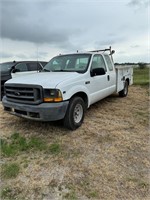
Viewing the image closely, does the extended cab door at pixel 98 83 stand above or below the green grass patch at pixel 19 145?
above

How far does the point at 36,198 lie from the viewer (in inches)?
93.0

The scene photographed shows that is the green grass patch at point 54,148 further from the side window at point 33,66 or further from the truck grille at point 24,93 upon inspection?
the side window at point 33,66

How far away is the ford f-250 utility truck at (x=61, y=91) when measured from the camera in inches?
152

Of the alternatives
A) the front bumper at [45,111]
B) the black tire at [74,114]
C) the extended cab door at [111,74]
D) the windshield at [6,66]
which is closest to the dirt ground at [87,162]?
the black tire at [74,114]

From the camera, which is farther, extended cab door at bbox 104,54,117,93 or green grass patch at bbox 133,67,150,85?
green grass patch at bbox 133,67,150,85

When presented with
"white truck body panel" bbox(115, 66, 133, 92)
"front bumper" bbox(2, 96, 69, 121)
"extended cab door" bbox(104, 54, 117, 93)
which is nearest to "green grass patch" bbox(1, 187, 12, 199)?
"front bumper" bbox(2, 96, 69, 121)

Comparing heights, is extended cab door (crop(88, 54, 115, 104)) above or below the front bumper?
above

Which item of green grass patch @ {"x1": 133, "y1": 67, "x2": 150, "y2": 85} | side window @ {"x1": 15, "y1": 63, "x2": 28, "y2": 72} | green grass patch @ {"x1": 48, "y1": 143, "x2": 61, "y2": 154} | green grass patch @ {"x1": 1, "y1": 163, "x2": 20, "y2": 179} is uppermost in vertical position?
side window @ {"x1": 15, "y1": 63, "x2": 28, "y2": 72}

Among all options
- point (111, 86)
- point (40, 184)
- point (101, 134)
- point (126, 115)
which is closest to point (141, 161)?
point (101, 134)

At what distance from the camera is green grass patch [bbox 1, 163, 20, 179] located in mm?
2832

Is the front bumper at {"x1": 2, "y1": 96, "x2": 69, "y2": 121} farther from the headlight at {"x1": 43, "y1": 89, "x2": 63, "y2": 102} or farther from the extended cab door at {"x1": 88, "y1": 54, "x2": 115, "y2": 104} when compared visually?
the extended cab door at {"x1": 88, "y1": 54, "x2": 115, "y2": 104}

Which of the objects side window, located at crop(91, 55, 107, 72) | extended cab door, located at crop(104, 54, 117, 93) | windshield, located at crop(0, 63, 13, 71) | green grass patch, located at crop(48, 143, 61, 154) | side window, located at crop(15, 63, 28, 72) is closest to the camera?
green grass patch, located at crop(48, 143, 61, 154)

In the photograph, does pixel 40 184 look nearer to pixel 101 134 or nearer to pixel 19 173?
pixel 19 173

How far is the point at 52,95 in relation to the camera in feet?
12.6
